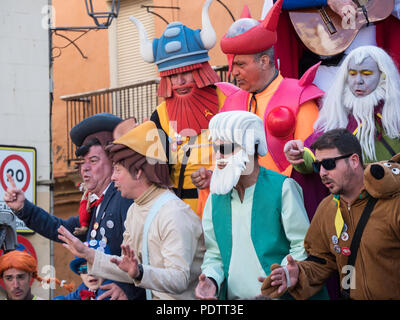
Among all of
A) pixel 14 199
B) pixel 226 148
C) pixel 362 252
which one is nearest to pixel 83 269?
pixel 14 199

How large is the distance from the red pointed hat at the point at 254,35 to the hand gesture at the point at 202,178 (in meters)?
0.83

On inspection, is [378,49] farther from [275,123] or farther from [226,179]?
[226,179]

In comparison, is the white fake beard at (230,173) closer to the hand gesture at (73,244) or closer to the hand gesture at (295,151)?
the hand gesture at (295,151)

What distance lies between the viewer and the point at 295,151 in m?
5.01

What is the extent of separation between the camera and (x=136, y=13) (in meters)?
13.2

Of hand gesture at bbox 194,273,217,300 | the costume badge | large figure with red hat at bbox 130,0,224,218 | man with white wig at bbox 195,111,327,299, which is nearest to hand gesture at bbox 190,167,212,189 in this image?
large figure with red hat at bbox 130,0,224,218

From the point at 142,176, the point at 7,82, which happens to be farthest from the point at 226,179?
the point at 7,82

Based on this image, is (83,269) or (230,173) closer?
(230,173)

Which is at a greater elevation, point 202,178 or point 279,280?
point 202,178

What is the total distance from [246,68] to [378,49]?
88cm

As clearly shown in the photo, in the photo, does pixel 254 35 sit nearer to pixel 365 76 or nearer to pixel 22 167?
pixel 365 76

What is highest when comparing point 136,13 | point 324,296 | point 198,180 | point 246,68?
point 136,13

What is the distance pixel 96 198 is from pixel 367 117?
6.50 feet

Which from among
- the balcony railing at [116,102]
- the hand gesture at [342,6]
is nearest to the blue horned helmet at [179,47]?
the hand gesture at [342,6]
